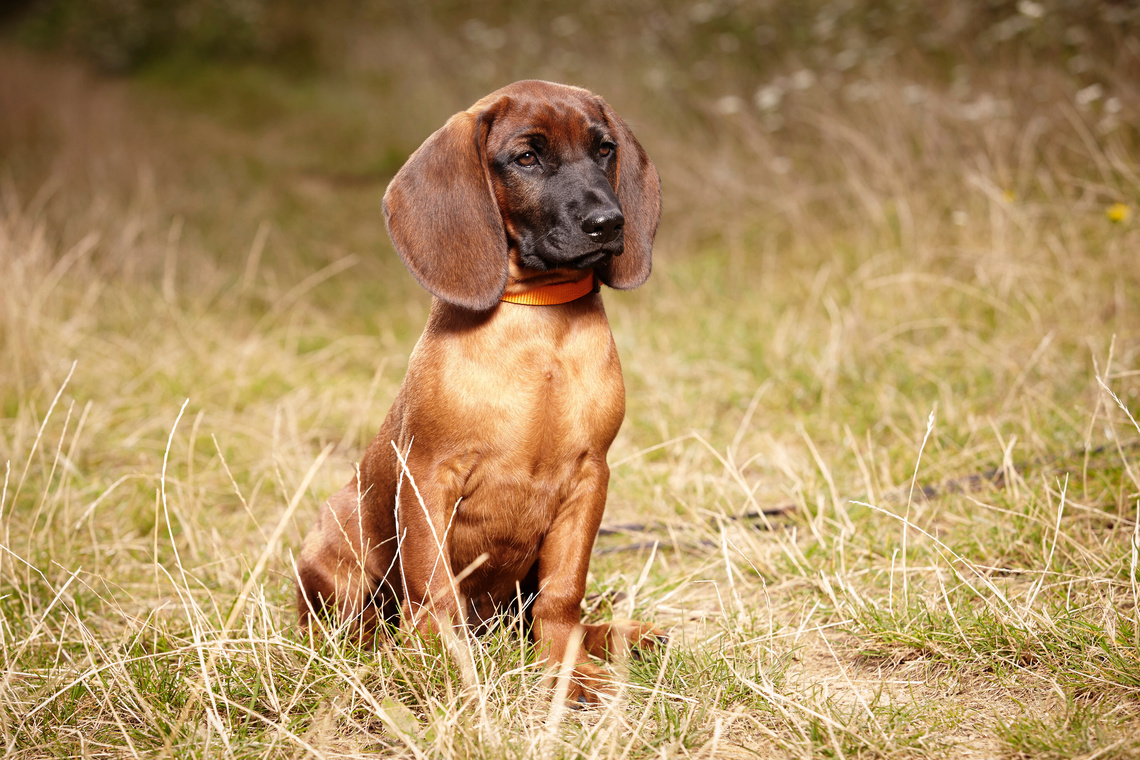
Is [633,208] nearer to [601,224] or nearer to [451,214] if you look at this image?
[601,224]

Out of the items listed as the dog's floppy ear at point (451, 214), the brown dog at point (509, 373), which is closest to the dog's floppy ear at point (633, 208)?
the brown dog at point (509, 373)

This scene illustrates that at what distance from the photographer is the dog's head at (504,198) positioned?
2289 mm

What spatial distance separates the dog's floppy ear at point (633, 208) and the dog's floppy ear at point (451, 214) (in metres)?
0.35

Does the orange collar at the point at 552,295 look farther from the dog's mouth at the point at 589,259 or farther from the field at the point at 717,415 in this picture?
the field at the point at 717,415

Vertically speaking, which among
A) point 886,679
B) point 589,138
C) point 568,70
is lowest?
point 886,679

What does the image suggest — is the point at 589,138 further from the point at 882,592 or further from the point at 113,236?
the point at 113,236

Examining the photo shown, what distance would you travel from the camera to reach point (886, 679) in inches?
89.3

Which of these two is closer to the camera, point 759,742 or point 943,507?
point 759,742

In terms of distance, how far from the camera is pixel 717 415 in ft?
15.3

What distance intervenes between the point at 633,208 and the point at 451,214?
0.56 m

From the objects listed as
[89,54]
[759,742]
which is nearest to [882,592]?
[759,742]

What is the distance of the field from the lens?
2104 mm

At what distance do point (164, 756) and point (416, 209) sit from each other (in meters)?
1.40

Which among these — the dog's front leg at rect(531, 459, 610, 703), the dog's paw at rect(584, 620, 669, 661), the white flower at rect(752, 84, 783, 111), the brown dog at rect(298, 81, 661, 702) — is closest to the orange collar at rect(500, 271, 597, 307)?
the brown dog at rect(298, 81, 661, 702)
